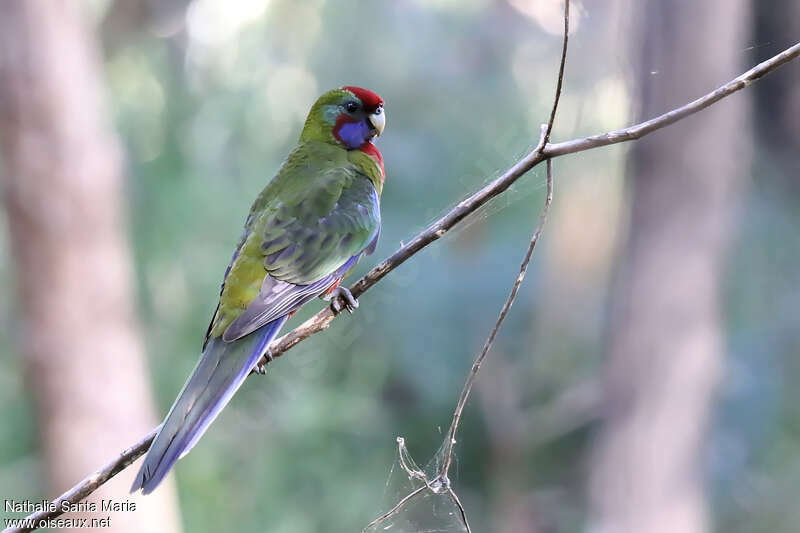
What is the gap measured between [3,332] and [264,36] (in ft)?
9.17

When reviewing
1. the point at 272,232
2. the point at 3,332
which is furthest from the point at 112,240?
the point at 272,232

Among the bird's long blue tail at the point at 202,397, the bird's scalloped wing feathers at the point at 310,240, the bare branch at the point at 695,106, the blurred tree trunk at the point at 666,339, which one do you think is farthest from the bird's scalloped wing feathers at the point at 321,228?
the blurred tree trunk at the point at 666,339

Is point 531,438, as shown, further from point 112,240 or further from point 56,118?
point 56,118

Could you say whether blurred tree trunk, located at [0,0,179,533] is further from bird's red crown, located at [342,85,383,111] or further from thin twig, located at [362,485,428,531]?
thin twig, located at [362,485,428,531]

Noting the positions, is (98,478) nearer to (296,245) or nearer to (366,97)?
(296,245)

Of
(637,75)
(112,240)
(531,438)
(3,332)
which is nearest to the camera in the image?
(637,75)

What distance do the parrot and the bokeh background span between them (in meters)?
1.91

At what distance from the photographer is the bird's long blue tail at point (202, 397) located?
1.15 meters

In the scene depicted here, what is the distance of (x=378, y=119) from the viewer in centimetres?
169

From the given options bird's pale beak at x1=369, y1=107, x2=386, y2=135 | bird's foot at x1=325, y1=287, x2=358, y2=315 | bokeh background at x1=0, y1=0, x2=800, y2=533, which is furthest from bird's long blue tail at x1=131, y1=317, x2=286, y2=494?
bokeh background at x1=0, y1=0, x2=800, y2=533

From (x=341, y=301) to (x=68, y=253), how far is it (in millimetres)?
3375

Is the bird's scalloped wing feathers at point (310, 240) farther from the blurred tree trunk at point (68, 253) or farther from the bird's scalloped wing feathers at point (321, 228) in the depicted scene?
the blurred tree trunk at point (68, 253)

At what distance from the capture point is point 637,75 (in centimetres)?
149

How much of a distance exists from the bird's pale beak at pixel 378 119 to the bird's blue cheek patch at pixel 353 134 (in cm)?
7
